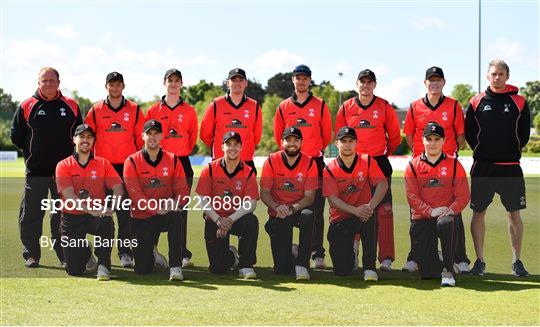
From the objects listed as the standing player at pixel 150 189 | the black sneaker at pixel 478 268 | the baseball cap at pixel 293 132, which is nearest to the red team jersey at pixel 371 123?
the baseball cap at pixel 293 132

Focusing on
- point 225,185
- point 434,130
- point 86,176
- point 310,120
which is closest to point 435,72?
point 434,130

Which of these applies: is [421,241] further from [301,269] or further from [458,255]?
[301,269]

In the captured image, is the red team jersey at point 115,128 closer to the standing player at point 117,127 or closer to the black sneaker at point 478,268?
the standing player at point 117,127

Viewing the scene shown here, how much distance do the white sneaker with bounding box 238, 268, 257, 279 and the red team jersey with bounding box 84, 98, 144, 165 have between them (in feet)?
6.64

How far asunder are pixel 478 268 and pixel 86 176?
4.27m

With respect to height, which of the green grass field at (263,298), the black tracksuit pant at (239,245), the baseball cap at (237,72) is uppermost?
the baseball cap at (237,72)

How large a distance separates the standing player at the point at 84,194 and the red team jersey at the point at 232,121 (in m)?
1.24

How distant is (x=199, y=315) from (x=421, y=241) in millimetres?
2647

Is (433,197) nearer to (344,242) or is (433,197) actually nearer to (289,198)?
(344,242)

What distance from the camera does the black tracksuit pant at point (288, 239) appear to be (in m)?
6.88

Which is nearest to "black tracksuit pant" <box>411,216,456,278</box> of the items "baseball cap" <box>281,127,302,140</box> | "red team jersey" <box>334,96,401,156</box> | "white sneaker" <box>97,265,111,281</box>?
"red team jersey" <box>334,96,401,156</box>

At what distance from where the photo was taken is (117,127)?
7688mm

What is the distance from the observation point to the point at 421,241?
22.2 feet

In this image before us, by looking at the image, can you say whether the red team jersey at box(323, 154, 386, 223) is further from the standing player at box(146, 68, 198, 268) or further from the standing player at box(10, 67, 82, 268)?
the standing player at box(10, 67, 82, 268)
